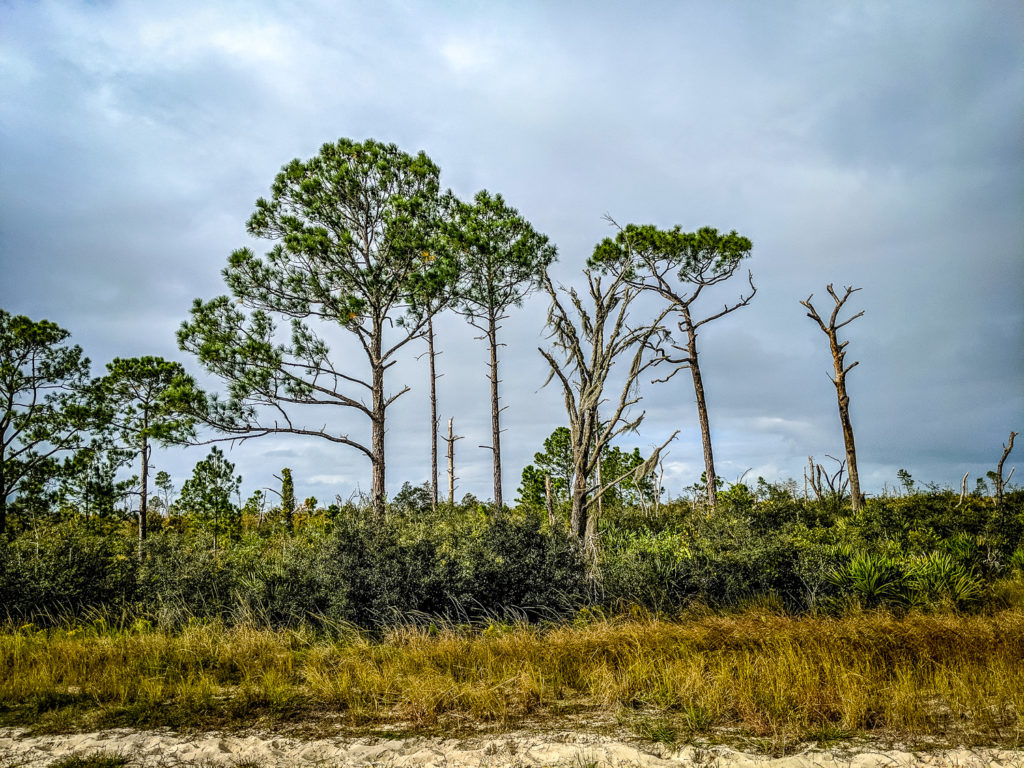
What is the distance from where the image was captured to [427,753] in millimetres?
4680

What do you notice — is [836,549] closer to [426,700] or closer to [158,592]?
[426,700]

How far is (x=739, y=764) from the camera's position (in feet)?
14.4

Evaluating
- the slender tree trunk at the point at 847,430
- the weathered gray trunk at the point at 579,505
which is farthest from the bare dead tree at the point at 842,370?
the weathered gray trunk at the point at 579,505

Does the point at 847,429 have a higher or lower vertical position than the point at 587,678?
higher

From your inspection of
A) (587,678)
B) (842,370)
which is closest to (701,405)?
(842,370)

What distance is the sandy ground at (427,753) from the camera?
442 cm

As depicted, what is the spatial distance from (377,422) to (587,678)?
37.6 ft

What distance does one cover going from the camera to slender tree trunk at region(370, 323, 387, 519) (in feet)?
52.3

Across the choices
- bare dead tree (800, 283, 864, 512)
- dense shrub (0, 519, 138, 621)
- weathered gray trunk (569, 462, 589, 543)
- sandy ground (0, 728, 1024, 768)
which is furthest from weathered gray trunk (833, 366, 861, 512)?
dense shrub (0, 519, 138, 621)

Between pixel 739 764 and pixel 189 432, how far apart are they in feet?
45.5

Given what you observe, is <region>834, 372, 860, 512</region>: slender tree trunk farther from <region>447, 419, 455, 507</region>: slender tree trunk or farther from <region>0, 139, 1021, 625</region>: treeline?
<region>447, 419, 455, 507</region>: slender tree trunk

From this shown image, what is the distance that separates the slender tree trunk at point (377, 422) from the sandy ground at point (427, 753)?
10206 mm

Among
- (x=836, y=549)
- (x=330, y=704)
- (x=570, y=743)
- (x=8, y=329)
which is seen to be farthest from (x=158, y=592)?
(x=8, y=329)

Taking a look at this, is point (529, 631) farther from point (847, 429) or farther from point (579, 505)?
point (847, 429)
